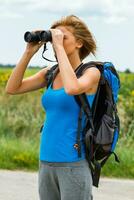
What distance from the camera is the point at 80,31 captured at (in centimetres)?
389

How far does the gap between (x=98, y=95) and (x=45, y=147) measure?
0.42 meters

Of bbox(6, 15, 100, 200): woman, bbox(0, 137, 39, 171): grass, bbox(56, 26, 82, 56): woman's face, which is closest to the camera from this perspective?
bbox(6, 15, 100, 200): woman

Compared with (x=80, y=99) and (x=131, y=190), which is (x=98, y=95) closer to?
(x=80, y=99)

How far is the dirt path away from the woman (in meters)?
2.82

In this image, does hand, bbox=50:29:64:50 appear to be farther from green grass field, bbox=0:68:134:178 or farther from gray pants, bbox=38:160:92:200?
green grass field, bbox=0:68:134:178

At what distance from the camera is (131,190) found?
7.25 metres

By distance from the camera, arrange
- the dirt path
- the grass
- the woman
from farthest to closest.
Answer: the grass, the dirt path, the woman

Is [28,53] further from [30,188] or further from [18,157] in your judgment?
[18,157]

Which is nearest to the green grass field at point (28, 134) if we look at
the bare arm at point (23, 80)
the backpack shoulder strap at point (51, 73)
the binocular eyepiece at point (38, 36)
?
the bare arm at point (23, 80)

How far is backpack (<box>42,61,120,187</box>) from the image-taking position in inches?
148

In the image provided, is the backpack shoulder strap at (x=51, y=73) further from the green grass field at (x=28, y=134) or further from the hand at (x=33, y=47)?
the green grass field at (x=28, y=134)

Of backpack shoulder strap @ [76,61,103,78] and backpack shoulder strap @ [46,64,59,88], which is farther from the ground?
backpack shoulder strap @ [76,61,103,78]

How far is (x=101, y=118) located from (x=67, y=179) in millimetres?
390

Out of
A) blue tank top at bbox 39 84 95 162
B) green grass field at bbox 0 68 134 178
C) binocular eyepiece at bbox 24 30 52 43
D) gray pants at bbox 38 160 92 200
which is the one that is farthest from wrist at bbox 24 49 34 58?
green grass field at bbox 0 68 134 178
